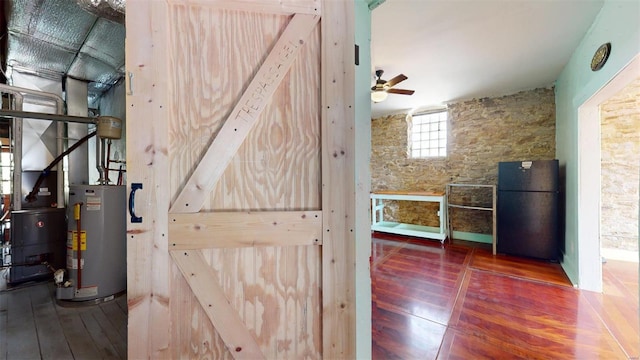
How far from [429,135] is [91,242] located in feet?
18.0

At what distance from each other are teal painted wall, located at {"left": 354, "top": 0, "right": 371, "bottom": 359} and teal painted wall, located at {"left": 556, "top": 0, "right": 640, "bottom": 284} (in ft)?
6.00

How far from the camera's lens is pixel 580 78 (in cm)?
251

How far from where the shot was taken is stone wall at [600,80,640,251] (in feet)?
10.5

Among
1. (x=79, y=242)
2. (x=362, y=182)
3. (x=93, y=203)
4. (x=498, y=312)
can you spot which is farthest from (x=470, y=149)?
A: (x=79, y=242)

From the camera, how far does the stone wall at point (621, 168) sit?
3.20 m

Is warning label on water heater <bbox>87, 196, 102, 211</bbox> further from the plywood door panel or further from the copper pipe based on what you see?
the plywood door panel

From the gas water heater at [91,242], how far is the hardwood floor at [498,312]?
2581 mm

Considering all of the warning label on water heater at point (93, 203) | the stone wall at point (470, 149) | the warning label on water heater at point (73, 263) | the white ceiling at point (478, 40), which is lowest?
the warning label on water heater at point (73, 263)

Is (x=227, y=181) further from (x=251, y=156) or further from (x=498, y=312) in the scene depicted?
(x=498, y=312)

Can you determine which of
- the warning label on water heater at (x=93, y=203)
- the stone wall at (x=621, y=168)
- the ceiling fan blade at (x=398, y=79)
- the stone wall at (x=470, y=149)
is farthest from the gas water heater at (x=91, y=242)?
the stone wall at (x=621, y=168)

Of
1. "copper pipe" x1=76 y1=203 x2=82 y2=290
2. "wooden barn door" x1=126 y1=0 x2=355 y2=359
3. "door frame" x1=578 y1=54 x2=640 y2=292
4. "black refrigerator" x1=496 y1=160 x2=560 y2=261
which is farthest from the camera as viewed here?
"black refrigerator" x1=496 y1=160 x2=560 y2=261

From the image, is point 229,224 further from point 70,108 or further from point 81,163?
point 70,108

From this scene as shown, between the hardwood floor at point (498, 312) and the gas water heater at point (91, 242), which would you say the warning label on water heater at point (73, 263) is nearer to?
the gas water heater at point (91, 242)

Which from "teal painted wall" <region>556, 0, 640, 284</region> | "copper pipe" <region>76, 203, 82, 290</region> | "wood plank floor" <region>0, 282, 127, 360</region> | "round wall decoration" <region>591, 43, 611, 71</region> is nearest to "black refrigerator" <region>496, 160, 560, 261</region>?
"teal painted wall" <region>556, 0, 640, 284</region>
